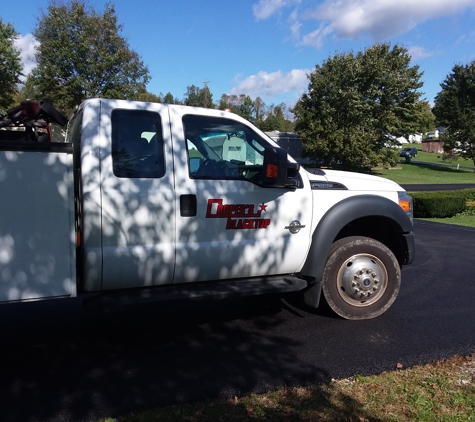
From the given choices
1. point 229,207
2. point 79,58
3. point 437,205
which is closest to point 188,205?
point 229,207

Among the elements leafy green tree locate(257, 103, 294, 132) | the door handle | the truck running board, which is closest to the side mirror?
the door handle

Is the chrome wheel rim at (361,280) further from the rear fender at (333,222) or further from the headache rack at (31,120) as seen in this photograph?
the headache rack at (31,120)

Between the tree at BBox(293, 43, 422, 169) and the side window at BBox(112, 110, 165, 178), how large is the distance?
110ft

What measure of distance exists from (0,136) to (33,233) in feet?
3.55

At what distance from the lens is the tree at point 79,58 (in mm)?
23078

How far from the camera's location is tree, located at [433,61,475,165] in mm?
48031

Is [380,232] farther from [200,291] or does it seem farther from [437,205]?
[437,205]

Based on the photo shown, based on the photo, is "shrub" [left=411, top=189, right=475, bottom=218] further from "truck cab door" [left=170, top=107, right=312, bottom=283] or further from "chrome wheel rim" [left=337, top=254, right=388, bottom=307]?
"truck cab door" [left=170, top=107, right=312, bottom=283]

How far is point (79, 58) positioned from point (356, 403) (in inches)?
910

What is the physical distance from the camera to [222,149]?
4582mm

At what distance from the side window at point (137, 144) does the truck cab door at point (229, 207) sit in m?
0.16

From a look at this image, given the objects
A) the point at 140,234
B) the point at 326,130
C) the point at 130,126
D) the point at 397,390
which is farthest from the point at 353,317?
the point at 326,130

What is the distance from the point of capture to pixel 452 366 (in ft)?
13.3

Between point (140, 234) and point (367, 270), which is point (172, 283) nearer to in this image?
point (140, 234)
